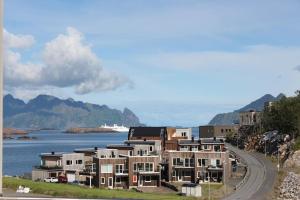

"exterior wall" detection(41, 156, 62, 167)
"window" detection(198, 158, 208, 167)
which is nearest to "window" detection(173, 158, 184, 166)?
"window" detection(198, 158, 208, 167)

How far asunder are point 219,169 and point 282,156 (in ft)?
75.5

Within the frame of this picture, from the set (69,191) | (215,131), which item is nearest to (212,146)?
(69,191)

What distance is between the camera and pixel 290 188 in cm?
6631

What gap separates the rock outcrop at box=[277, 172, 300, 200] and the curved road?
150 cm

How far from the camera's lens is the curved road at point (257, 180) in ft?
193

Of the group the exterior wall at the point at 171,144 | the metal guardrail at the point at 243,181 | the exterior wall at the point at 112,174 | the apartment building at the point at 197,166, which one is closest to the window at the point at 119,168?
the exterior wall at the point at 112,174

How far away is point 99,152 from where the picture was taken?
73875 millimetres

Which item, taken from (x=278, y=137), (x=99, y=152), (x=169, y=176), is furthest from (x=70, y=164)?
(x=278, y=137)

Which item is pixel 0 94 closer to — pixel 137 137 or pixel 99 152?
pixel 99 152

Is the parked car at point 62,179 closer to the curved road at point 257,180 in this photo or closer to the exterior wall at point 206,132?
the curved road at point 257,180

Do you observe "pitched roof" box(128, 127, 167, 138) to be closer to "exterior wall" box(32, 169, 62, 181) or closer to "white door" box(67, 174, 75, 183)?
"exterior wall" box(32, 169, 62, 181)

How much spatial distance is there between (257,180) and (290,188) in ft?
15.0

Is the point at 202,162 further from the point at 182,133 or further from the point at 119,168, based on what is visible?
the point at 182,133

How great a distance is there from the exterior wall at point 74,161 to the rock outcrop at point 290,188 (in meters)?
28.9
